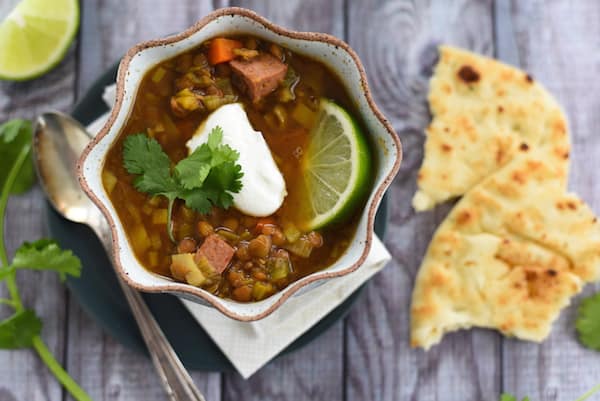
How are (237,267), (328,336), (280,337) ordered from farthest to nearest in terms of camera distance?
(328,336) < (280,337) < (237,267)

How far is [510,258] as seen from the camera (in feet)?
8.91

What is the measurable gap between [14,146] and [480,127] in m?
1.65

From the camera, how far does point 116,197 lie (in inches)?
82.4

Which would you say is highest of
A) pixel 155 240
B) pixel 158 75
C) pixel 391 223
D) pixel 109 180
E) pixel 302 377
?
pixel 158 75

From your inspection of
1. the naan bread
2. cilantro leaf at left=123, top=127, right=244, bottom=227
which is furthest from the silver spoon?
the naan bread

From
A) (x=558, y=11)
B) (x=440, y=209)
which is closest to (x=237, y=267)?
(x=440, y=209)

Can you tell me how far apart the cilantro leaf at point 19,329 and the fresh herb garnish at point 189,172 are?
87 centimetres

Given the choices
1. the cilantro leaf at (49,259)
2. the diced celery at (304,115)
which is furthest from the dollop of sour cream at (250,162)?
the cilantro leaf at (49,259)

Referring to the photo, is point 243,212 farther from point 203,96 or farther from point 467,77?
point 467,77

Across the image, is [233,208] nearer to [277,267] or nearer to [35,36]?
[277,267]

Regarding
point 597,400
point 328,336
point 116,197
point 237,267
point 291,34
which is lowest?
point 597,400

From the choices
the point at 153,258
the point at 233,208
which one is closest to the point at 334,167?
the point at 233,208

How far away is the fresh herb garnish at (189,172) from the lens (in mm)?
2021

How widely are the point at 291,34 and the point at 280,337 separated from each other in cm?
99
